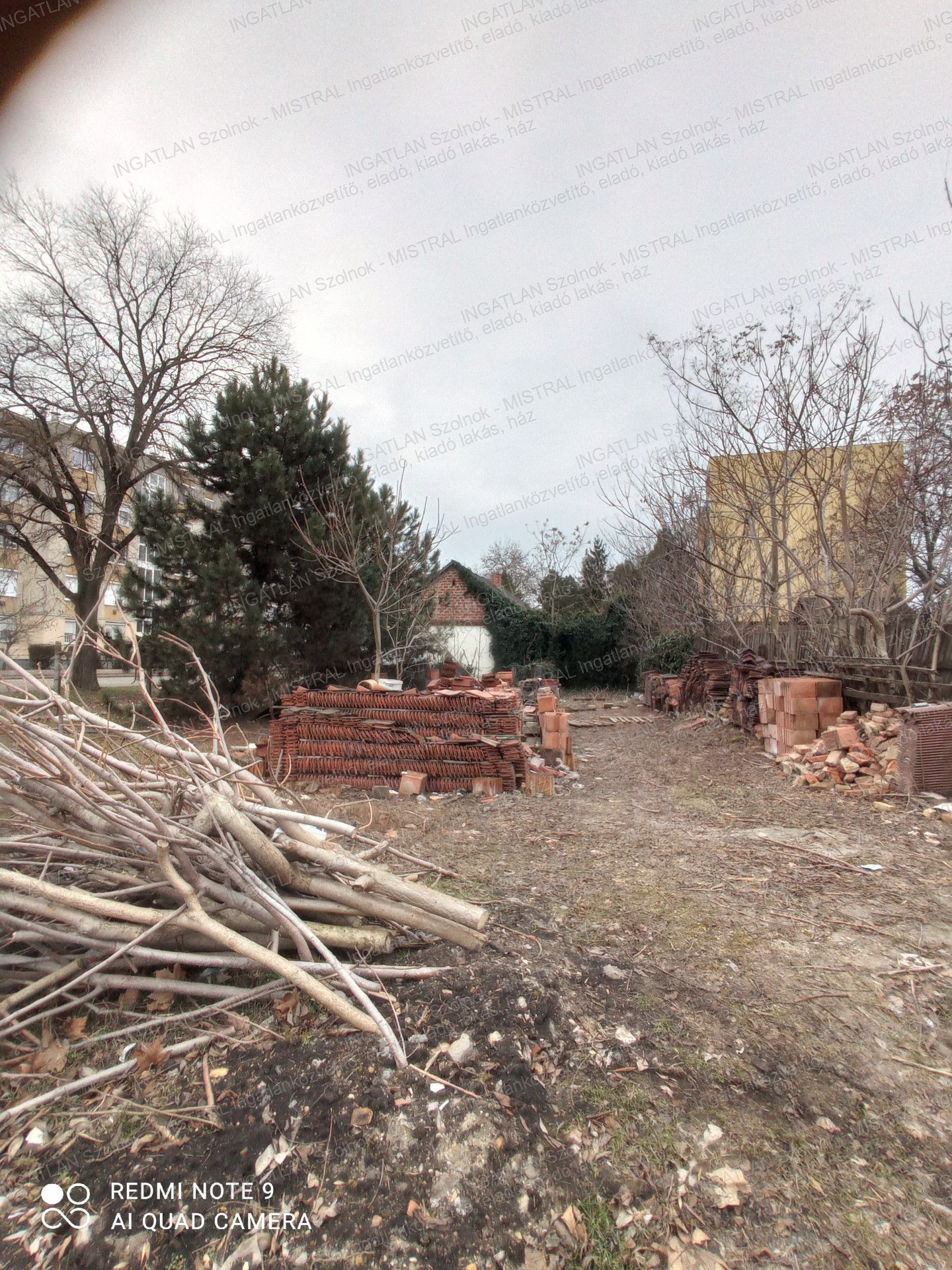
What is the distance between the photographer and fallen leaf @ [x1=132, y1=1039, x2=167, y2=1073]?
1.99 meters

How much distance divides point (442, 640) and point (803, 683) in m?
12.1

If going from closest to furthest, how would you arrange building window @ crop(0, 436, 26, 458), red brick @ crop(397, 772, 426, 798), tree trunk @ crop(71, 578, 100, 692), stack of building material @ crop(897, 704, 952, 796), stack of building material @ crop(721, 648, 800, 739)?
stack of building material @ crop(897, 704, 952, 796)
red brick @ crop(397, 772, 426, 798)
stack of building material @ crop(721, 648, 800, 739)
building window @ crop(0, 436, 26, 458)
tree trunk @ crop(71, 578, 100, 692)

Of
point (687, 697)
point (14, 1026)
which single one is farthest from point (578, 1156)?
point (687, 697)

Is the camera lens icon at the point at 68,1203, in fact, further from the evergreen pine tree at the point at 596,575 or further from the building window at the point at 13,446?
the evergreen pine tree at the point at 596,575

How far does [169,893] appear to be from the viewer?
2.50 metres

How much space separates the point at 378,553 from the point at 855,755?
8699 mm

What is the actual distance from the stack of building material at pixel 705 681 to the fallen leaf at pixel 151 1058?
442 inches

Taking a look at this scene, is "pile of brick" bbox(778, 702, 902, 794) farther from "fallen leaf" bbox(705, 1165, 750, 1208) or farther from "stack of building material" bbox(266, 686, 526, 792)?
"fallen leaf" bbox(705, 1165, 750, 1208)

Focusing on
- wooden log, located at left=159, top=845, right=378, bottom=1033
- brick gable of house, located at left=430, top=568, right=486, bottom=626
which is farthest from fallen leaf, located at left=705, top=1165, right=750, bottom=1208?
brick gable of house, located at left=430, top=568, right=486, bottom=626

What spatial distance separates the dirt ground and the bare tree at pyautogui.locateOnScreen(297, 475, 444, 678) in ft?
29.2

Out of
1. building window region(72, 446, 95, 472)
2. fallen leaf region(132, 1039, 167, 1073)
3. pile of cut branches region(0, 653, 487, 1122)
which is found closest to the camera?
fallen leaf region(132, 1039, 167, 1073)

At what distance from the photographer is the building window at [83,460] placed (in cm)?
1520

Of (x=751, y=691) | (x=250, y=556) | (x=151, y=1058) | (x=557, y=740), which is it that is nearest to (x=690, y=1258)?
(x=151, y=1058)

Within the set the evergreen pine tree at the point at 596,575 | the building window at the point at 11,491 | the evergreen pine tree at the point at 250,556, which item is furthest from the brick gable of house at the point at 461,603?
the building window at the point at 11,491
